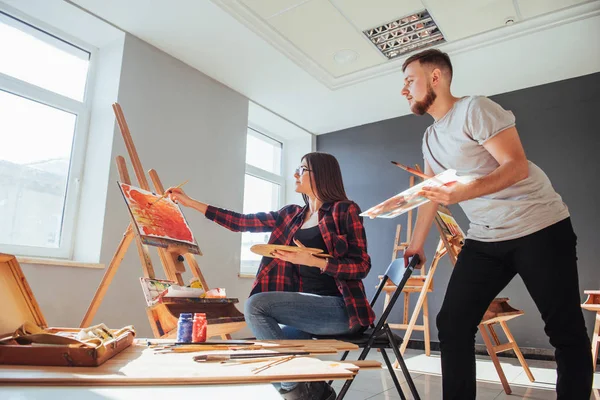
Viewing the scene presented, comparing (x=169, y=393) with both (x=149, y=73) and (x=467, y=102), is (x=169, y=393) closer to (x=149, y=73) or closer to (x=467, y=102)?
(x=467, y=102)

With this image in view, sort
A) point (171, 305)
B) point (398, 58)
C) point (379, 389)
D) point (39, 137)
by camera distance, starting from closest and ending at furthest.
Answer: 1. point (171, 305)
2. point (379, 389)
3. point (39, 137)
4. point (398, 58)

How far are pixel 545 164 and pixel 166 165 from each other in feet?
10.9

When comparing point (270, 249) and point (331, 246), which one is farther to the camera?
point (331, 246)

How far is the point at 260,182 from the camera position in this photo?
5.07 metres

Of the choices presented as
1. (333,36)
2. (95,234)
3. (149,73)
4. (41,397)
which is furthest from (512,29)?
(41,397)

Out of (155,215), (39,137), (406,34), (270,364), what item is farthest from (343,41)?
(270,364)

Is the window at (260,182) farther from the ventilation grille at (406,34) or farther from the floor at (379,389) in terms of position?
the ventilation grille at (406,34)

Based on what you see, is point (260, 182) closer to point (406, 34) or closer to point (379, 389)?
point (406, 34)

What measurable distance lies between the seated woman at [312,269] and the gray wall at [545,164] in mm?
2633

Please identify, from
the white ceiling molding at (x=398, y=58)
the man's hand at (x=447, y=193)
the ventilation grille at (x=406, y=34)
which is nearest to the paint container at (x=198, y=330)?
the man's hand at (x=447, y=193)

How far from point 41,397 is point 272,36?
324cm

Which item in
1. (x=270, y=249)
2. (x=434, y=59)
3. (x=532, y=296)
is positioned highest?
(x=434, y=59)

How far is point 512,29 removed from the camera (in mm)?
3236

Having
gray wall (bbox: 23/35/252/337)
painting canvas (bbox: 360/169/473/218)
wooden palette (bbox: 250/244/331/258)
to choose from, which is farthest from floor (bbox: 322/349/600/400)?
gray wall (bbox: 23/35/252/337)
